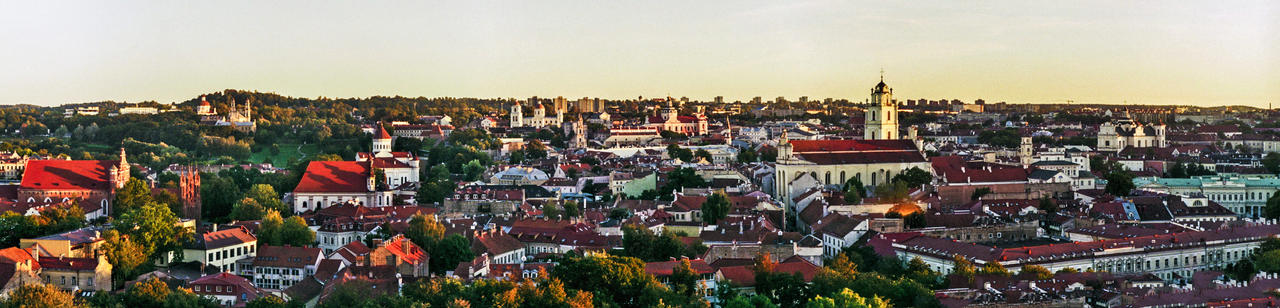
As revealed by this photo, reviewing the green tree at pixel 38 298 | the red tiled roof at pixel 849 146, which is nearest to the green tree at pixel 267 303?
the green tree at pixel 38 298

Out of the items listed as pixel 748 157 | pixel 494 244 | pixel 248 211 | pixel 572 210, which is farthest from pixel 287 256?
pixel 748 157

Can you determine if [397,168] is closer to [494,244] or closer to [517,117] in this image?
[494,244]

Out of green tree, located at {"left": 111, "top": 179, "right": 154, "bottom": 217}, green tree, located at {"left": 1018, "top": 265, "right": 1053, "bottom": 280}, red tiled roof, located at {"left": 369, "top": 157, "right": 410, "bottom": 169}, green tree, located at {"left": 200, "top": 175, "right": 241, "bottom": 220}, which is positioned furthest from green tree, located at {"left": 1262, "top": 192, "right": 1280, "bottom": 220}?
green tree, located at {"left": 111, "top": 179, "right": 154, "bottom": 217}

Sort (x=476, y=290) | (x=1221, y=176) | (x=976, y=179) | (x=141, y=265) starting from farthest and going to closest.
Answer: (x=1221, y=176), (x=976, y=179), (x=141, y=265), (x=476, y=290)

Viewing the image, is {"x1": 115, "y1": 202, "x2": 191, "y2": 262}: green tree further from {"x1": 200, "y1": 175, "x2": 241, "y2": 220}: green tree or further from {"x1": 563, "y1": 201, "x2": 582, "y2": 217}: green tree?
{"x1": 563, "y1": 201, "x2": 582, "y2": 217}: green tree

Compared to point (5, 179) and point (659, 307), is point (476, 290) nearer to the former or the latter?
point (659, 307)

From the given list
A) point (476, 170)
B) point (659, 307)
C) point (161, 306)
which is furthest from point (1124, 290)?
point (476, 170)
